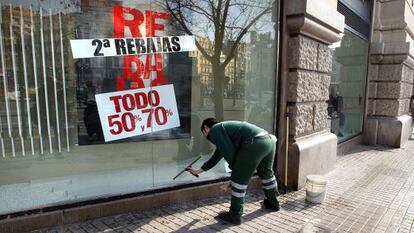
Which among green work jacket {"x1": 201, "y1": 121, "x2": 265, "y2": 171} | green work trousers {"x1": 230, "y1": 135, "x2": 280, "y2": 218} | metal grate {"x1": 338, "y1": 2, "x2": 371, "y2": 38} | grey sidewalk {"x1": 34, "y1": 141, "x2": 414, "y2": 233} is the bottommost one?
grey sidewalk {"x1": 34, "y1": 141, "x2": 414, "y2": 233}

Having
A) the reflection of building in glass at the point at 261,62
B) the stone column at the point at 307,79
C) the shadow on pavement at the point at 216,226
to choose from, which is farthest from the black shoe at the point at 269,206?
the reflection of building in glass at the point at 261,62

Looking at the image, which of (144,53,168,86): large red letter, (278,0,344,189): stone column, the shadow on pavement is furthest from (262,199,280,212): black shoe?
(144,53,168,86): large red letter

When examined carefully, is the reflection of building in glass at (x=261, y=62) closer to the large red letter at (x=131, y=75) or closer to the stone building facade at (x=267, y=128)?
the stone building facade at (x=267, y=128)

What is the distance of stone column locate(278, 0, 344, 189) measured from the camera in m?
5.11

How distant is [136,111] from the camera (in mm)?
4457

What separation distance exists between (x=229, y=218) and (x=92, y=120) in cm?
215

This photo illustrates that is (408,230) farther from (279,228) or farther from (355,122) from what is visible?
(355,122)

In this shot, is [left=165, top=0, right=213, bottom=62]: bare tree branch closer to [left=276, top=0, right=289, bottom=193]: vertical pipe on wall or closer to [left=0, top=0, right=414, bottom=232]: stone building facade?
[left=0, top=0, right=414, bottom=232]: stone building facade

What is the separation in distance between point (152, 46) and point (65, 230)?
2.55m

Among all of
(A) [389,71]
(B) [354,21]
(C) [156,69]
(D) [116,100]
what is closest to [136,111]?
(D) [116,100]

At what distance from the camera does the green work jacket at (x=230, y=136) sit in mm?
3721

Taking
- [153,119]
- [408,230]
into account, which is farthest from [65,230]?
[408,230]

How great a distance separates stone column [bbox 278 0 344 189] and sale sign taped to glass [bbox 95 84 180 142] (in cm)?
198

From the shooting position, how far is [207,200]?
4.68 metres
